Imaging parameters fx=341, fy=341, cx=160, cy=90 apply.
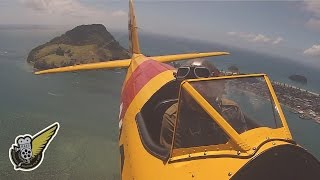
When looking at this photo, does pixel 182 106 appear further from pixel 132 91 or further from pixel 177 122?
pixel 132 91

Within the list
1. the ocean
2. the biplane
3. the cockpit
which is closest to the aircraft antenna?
the biplane

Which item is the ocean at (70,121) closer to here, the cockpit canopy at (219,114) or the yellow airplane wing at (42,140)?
the yellow airplane wing at (42,140)

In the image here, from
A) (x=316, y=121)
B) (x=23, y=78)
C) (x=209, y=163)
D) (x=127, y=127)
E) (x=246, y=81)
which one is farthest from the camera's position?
(x=23, y=78)

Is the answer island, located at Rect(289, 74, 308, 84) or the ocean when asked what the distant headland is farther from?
island, located at Rect(289, 74, 308, 84)

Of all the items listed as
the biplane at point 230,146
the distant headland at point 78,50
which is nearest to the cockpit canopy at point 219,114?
the biplane at point 230,146

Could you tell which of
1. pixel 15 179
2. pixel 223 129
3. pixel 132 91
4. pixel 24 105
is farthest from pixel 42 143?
pixel 24 105

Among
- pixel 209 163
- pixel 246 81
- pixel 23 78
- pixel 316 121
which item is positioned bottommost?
pixel 316 121

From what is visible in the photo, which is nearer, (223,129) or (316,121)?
(223,129)
